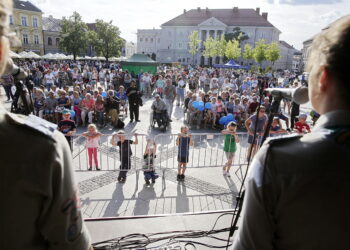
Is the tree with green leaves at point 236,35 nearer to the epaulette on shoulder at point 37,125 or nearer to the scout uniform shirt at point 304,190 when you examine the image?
the scout uniform shirt at point 304,190

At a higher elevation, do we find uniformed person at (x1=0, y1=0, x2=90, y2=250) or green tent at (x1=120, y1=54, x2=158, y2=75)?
green tent at (x1=120, y1=54, x2=158, y2=75)

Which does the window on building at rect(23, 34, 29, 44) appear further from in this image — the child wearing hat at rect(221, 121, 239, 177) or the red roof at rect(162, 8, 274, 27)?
the child wearing hat at rect(221, 121, 239, 177)

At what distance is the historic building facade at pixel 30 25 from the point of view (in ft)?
183

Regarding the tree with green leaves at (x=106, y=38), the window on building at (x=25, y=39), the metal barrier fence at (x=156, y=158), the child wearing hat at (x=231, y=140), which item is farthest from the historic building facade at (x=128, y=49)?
the child wearing hat at (x=231, y=140)

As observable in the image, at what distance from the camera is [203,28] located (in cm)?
7875

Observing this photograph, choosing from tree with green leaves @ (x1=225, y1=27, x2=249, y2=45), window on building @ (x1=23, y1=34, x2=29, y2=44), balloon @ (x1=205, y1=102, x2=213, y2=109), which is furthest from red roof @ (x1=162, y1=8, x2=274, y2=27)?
balloon @ (x1=205, y1=102, x2=213, y2=109)

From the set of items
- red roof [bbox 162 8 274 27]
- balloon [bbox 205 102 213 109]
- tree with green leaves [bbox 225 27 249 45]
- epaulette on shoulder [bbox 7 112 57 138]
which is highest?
red roof [bbox 162 8 274 27]

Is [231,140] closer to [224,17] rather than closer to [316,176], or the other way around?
[316,176]

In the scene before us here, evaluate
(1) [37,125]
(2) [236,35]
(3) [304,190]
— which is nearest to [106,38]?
(2) [236,35]

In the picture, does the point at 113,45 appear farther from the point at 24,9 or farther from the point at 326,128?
the point at 326,128

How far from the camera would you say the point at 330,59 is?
3.59 ft

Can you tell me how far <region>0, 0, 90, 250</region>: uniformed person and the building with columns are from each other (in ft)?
266

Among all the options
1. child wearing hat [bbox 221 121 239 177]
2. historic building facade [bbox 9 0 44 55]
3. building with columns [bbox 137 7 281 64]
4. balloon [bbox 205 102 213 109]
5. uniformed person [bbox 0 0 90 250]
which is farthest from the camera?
building with columns [bbox 137 7 281 64]

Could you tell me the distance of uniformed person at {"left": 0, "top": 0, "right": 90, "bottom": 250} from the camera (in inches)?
40.8
